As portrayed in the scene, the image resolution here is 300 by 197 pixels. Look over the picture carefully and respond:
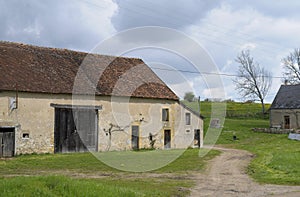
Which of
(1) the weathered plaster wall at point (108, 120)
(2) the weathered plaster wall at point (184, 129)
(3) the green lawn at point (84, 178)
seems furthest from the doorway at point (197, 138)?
(3) the green lawn at point (84, 178)

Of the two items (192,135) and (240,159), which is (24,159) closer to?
(240,159)

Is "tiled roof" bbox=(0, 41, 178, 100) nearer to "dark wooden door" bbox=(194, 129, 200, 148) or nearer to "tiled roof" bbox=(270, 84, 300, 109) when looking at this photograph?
"dark wooden door" bbox=(194, 129, 200, 148)

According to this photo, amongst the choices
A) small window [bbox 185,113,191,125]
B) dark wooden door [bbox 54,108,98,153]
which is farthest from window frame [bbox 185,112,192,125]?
dark wooden door [bbox 54,108,98,153]

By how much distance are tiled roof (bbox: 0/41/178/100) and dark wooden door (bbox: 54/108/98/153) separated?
4.87 ft

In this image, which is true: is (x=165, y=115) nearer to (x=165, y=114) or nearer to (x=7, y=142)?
(x=165, y=114)

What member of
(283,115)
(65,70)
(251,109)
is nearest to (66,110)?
(65,70)

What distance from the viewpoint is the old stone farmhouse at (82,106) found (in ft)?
86.0

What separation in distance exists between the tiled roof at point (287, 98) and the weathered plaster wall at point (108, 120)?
60.7 feet

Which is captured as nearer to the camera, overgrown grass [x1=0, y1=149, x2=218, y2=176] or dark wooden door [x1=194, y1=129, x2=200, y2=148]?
overgrown grass [x1=0, y1=149, x2=218, y2=176]

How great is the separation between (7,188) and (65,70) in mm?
20622

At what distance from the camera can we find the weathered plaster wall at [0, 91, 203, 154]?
2605cm

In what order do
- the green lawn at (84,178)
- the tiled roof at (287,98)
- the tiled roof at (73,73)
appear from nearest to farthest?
1. the green lawn at (84,178)
2. the tiled roof at (73,73)
3. the tiled roof at (287,98)

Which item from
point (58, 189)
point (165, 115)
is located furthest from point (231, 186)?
point (165, 115)

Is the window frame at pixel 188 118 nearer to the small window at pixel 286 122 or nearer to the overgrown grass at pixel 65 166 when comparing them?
the overgrown grass at pixel 65 166
